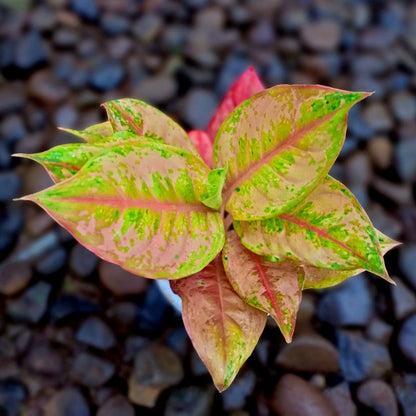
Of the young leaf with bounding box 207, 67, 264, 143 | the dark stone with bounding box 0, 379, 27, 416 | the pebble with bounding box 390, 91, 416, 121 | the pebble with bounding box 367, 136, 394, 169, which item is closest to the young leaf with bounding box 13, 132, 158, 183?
the young leaf with bounding box 207, 67, 264, 143

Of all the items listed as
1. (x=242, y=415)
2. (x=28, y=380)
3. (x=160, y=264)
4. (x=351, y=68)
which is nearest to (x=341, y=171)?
(x=351, y=68)

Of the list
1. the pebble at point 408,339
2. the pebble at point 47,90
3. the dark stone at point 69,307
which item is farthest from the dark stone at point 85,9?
the pebble at point 408,339

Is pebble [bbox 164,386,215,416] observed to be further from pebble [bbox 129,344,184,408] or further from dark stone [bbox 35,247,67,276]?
dark stone [bbox 35,247,67,276]

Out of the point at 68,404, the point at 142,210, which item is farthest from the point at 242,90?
the point at 68,404

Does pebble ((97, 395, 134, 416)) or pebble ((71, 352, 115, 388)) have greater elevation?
pebble ((71, 352, 115, 388))

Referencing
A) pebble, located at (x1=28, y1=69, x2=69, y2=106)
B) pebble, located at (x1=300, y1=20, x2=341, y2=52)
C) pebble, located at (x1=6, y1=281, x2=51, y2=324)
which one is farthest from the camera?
pebble, located at (x1=300, y1=20, x2=341, y2=52)

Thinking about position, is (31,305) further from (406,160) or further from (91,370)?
(406,160)

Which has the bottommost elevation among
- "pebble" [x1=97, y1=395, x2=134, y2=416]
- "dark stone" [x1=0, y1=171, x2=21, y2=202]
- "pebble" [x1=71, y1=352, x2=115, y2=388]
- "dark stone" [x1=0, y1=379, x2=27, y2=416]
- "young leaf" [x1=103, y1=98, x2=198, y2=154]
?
"dark stone" [x1=0, y1=379, x2=27, y2=416]
